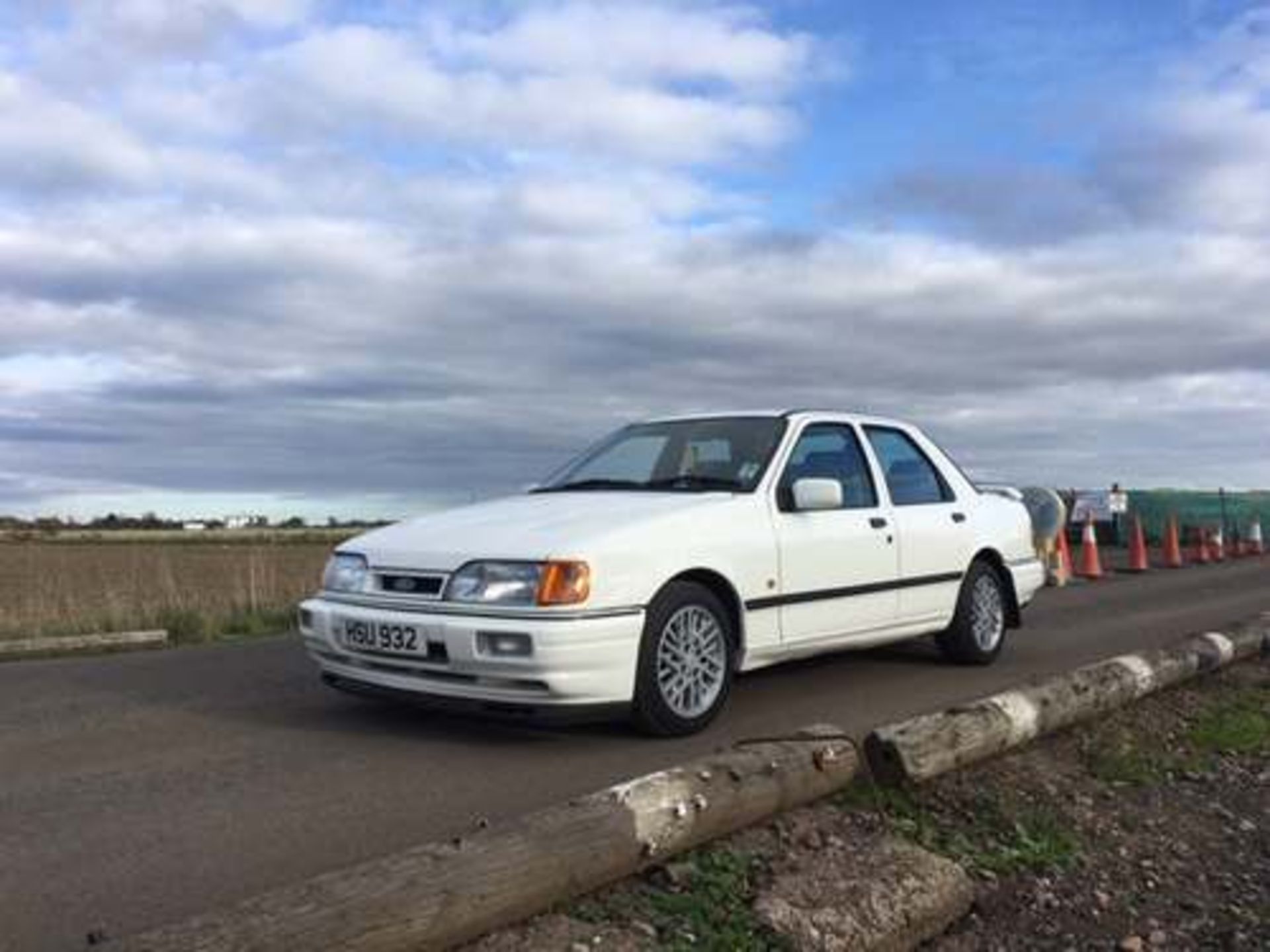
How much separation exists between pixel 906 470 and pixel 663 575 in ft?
8.86

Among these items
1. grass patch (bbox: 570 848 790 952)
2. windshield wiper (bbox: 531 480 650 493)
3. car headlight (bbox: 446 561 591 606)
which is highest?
windshield wiper (bbox: 531 480 650 493)

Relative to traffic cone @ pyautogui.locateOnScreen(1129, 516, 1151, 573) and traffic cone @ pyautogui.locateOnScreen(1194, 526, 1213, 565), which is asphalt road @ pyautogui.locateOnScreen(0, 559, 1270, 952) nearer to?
traffic cone @ pyautogui.locateOnScreen(1129, 516, 1151, 573)

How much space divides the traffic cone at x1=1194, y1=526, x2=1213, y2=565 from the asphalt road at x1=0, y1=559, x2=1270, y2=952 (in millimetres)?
14236

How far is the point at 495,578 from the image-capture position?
5.75 m

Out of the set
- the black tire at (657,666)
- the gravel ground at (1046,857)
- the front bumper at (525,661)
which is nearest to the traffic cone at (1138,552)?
the gravel ground at (1046,857)

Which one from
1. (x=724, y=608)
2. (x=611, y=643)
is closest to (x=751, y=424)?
(x=724, y=608)

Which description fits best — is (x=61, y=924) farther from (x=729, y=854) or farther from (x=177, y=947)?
(x=729, y=854)

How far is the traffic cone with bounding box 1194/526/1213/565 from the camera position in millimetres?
22252

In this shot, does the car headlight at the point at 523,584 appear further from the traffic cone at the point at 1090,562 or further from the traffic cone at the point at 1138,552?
the traffic cone at the point at 1138,552

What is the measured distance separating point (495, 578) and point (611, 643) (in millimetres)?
591

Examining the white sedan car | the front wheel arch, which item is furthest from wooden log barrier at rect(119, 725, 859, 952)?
the front wheel arch

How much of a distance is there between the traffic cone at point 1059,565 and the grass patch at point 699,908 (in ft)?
43.7

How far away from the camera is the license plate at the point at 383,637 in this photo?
5.83 m

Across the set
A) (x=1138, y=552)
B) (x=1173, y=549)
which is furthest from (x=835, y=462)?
(x=1173, y=549)
